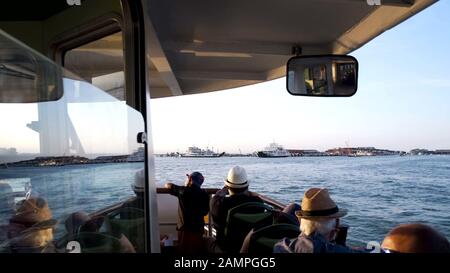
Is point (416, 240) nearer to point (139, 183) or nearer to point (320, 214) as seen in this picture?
point (320, 214)

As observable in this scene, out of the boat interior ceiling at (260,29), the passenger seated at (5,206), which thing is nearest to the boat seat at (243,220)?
the boat interior ceiling at (260,29)

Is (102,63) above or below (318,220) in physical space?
above

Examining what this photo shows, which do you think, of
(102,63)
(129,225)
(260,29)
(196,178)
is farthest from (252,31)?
(196,178)

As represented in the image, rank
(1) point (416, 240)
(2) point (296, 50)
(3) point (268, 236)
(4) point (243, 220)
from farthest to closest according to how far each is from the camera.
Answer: (4) point (243, 220) → (2) point (296, 50) → (3) point (268, 236) → (1) point (416, 240)

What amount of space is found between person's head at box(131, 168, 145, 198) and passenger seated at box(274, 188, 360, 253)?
29.2 inches

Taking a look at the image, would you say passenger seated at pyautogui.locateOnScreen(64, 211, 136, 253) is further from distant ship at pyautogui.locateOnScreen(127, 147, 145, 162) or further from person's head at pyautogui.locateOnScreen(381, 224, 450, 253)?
person's head at pyautogui.locateOnScreen(381, 224, 450, 253)

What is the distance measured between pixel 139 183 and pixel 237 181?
2097 millimetres

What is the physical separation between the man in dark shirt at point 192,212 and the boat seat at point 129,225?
2.59 m

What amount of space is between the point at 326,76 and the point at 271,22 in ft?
2.42

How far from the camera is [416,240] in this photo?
1407 millimetres

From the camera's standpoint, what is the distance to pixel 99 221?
1679mm

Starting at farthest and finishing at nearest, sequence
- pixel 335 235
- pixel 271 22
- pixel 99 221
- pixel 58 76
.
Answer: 1. pixel 271 22
2. pixel 335 235
3. pixel 99 221
4. pixel 58 76
